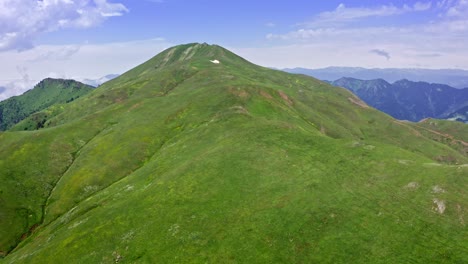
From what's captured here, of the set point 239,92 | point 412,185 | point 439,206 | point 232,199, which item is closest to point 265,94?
point 239,92

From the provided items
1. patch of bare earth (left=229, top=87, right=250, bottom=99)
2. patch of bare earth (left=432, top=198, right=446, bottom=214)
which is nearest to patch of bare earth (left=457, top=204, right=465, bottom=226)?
patch of bare earth (left=432, top=198, right=446, bottom=214)

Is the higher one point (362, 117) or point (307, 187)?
point (307, 187)

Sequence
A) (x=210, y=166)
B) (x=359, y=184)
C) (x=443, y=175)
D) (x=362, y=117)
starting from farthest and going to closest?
(x=362, y=117)
(x=210, y=166)
(x=359, y=184)
(x=443, y=175)

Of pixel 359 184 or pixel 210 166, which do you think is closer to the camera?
A: pixel 359 184

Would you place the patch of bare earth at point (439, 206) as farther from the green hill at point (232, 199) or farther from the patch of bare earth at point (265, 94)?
the patch of bare earth at point (265, 94)

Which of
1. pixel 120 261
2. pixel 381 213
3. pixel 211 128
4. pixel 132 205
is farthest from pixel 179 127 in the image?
pixel 381 213

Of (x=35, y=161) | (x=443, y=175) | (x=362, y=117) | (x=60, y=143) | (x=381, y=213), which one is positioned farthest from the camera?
(x=362, y=117)

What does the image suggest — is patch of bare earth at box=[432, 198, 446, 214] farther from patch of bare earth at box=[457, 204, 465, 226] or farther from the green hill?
patch of bare earth at box=[457, 204, 465, 226]

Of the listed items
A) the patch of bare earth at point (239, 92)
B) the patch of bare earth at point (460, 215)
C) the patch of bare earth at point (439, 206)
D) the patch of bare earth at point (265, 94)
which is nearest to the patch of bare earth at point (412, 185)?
Answer: the patch of bare earth at point (439, 206)

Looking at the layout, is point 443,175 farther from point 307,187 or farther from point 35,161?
point 35,161
